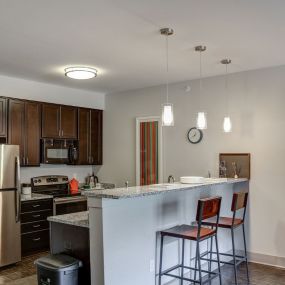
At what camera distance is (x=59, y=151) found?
5.81 metres

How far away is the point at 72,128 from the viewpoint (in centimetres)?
593

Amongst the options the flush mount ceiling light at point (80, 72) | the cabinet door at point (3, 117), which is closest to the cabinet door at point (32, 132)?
the cabinet door at point (3, 117)

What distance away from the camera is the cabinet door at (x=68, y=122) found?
5777 mm

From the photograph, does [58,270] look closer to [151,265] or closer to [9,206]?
[151,265]

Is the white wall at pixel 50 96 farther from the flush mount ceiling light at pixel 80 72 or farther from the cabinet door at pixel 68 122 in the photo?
the flush mount ceiling light at pixel 80 72

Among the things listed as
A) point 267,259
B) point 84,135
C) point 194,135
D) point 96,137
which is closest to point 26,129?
point 84,135

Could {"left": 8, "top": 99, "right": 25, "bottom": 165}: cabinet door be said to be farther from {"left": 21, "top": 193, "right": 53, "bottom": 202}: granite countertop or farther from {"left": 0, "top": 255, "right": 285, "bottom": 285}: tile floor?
{"left": 0, "top": 255, "right": 285, "bottom": 285}: tile floor

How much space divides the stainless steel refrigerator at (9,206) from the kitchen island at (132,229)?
2.05 meters

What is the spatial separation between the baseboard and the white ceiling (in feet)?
8.33

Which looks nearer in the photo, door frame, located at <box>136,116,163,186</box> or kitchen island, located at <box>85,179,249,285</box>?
kitchen island, located at <box>85,179,249,285</box>

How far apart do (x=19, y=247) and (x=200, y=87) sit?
349 centimetres

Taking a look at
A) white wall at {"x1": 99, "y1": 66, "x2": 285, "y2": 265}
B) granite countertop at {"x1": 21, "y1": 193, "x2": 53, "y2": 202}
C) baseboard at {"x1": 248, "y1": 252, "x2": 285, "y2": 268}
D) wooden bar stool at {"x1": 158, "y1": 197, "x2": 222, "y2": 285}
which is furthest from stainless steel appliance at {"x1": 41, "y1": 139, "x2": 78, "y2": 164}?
baseboard at {"x1": 248, "y1": 252, "x2": 285, "y2": 268}

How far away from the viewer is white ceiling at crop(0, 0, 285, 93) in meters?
2.71

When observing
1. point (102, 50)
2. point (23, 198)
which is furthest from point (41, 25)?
point (23, 198)
